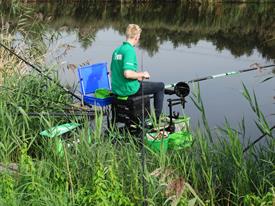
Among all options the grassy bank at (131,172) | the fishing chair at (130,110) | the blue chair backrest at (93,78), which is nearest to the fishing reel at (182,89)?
the fishing chair at (130,110)

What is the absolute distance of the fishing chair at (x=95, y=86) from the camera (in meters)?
5.13

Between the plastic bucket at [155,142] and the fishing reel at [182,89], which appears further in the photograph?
the fishing reel at [182,89]

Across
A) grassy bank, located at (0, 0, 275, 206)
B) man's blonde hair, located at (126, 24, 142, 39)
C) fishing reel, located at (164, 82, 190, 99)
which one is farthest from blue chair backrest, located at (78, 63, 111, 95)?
grassy bank, located at (0, 0, 275, 206)

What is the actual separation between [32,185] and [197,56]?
9468mm

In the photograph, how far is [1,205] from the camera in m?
2.96

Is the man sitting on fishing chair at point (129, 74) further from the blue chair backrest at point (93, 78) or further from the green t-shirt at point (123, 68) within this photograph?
the blue chair backrest at point (93, 78)

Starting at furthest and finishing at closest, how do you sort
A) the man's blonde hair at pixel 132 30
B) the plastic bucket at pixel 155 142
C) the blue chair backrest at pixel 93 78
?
the blue chair backrest at pixel 93 78 < the man's blonde hair at pixel 132 30 < the plastic bucket at pixel 155 142

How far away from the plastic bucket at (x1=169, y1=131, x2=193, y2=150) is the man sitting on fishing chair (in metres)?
0.66

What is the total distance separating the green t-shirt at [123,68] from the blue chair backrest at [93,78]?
18.7 inches

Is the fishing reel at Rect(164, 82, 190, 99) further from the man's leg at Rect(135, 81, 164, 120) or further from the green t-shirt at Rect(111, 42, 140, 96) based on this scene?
the green t-shirt at Rect(111, 42, 140, 96)

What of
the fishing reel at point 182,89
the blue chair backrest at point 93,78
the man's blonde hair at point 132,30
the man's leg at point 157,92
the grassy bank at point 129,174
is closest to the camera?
the grassy bank at point 129,174

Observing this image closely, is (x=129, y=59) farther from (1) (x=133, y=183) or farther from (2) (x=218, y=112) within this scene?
(2) (x=218, y=112)

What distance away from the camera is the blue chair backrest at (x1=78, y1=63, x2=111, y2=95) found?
5.49 metres

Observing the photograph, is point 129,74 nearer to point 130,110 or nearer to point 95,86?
point 130,110
